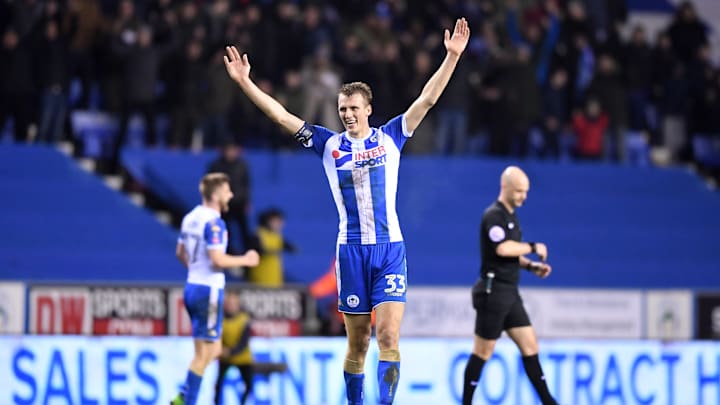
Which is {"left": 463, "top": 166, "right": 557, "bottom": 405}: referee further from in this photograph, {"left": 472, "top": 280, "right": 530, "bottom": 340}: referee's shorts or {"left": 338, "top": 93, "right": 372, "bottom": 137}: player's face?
{"left": 338, "top": 93, "right": 372, "bottom": 137}: player's face

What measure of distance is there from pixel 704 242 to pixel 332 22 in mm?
6935

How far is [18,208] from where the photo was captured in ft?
A: 60.9

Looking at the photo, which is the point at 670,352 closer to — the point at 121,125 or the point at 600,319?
the point at 600,319

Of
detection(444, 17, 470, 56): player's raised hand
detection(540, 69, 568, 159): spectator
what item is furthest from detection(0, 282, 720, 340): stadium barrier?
detection(444, 17, 470, 56): player's raised hand

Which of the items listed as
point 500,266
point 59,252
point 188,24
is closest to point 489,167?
point 188,24

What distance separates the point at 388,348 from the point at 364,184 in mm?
1057

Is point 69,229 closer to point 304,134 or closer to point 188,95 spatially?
point 188,95

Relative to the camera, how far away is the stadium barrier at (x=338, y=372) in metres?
12.4

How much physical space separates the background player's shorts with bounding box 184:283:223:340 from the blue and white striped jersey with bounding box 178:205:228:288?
0.06 meters

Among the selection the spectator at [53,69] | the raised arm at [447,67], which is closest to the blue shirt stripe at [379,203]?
the raised arm at [447,67]

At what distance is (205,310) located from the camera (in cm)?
1049

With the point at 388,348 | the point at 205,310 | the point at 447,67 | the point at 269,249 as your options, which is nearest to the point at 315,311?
the point at 269,249

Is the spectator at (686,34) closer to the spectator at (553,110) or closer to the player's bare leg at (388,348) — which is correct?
the spectator at (553,110)

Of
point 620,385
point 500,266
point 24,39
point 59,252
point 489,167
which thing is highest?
point 24,39
